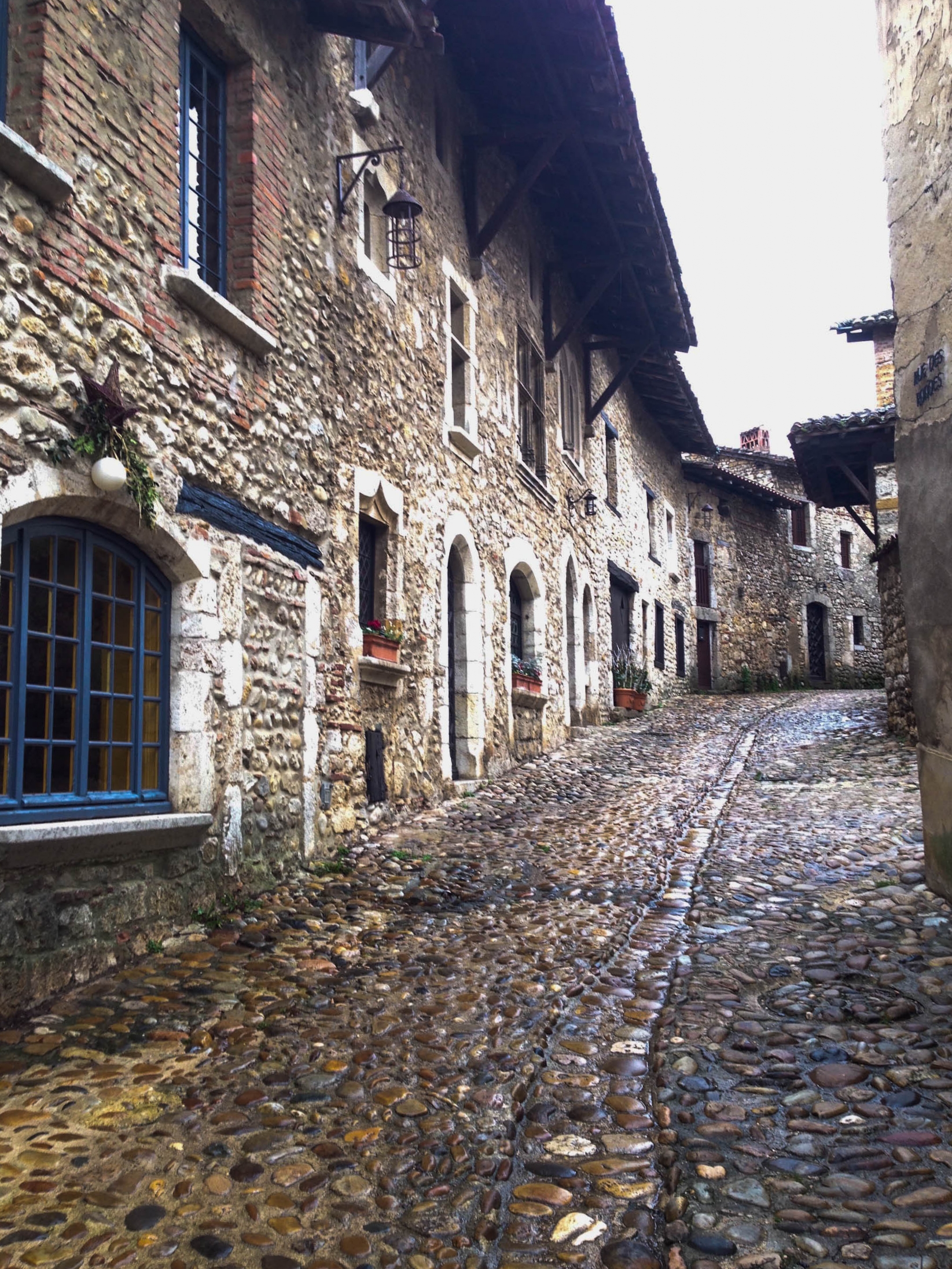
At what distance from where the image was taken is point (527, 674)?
39.2 ft

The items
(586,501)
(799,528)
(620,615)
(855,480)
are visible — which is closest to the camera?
(855,480)

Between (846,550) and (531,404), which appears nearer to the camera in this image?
(531,404)

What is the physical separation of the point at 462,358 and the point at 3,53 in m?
6.46

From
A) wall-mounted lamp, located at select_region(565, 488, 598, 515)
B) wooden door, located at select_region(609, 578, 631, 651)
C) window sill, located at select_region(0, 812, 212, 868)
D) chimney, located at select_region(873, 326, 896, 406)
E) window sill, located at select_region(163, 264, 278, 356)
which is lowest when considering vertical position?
window sill, located at select_region(0, 812, 212, 868)

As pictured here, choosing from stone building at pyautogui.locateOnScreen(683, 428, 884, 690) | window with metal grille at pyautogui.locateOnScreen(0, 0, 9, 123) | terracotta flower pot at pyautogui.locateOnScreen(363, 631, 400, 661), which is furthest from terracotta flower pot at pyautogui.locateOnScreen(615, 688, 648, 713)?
window with metal grille at pyautogui.locateOnScreen(0, 0, 9, 123)

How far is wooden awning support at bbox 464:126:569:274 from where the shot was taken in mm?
10172

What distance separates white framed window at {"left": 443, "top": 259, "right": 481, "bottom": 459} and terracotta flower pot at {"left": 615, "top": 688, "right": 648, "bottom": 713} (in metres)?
7.42

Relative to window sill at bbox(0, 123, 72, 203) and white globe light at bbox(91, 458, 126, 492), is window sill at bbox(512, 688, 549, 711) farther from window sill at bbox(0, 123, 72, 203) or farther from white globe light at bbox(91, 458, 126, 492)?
window sill at bbox(0, 123, 72, 203)

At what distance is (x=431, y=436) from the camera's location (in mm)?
9328

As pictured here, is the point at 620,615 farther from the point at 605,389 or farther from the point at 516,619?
the point at 516,619

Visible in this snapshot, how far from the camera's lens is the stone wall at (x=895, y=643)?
11812 millimetres

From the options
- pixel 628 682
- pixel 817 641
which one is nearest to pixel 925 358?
pixel 628 682

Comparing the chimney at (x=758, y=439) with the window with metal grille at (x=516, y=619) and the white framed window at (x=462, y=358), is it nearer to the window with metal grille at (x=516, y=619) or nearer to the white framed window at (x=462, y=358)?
the window with metal grille at (x=516, y=619)

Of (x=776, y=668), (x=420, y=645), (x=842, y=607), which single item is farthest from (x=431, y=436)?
(x=842, y=607)
